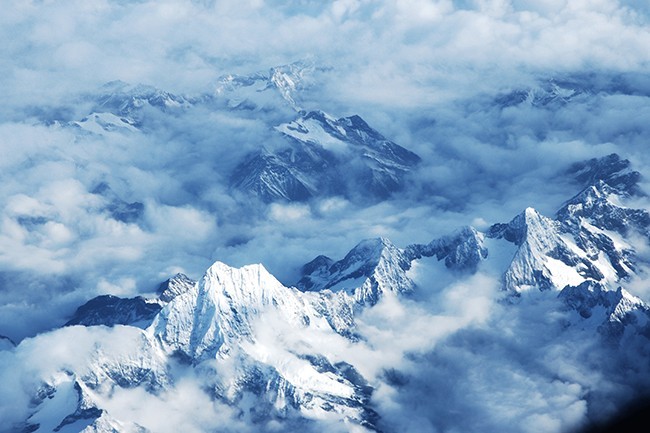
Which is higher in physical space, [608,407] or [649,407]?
[649,407]

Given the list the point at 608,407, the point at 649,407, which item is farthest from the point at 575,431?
the point at 649,407

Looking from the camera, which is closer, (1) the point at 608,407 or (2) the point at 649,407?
(2) the point at 649,407

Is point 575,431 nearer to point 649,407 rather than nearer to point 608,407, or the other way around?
point 608,407

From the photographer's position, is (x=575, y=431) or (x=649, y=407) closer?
(x=649, y=407)

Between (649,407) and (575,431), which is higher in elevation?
(649,407)
